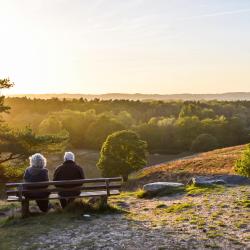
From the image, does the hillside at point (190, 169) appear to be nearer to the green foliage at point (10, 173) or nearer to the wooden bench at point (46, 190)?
the green foliage at point (10, 173)

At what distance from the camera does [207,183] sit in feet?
68.7

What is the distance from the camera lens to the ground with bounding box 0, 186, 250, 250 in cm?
1103

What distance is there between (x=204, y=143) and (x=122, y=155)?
134 ft

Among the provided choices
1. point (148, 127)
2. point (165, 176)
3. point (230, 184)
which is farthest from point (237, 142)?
point (230, 184)

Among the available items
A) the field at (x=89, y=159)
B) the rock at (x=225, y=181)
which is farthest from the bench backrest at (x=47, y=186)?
the field at (x=89, y=159)

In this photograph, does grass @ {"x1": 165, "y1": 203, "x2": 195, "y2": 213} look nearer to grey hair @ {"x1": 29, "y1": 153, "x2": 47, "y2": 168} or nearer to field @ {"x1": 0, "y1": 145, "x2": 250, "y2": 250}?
field @ {"x1": 0, "y1": 145, "x2": 250, "y2": 250}

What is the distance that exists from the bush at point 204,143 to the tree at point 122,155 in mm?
38564

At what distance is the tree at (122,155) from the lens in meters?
48.3

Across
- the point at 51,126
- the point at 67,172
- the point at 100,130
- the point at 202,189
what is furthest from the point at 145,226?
the point at 51,126

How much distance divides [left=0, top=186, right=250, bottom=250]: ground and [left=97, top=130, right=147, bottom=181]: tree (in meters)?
31.4

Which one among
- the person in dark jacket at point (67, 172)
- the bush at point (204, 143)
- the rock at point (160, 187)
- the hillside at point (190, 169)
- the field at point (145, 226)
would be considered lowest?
the bush at point (204, 143)

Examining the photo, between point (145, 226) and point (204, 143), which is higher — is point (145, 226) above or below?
above

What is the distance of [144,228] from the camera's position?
1258cm

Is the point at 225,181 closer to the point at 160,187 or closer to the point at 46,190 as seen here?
the point at 160,187
